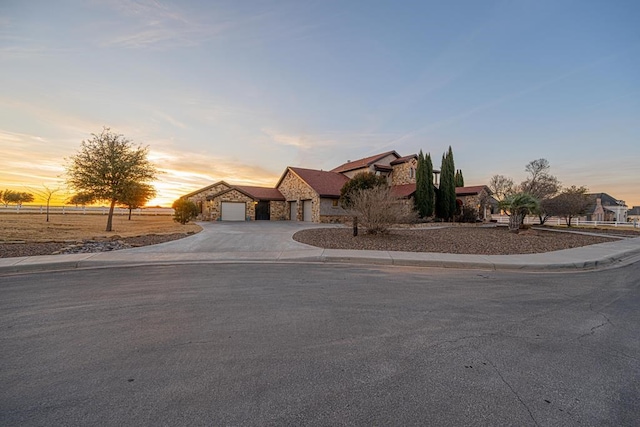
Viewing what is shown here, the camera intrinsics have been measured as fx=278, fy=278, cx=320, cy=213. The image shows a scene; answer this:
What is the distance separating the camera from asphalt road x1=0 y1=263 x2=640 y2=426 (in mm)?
2271

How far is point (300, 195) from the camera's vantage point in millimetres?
30359

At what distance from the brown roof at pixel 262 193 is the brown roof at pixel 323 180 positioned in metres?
1.76

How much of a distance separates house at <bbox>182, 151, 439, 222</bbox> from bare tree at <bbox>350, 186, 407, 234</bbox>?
12852 mm

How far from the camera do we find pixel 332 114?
19922 mm

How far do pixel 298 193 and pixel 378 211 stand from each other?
1791 cm

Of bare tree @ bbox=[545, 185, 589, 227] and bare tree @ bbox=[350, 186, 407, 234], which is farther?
bare tree @ bbox=[545, 185, 589, 227]

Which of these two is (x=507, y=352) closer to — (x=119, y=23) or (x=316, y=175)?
(x=119, y=23)

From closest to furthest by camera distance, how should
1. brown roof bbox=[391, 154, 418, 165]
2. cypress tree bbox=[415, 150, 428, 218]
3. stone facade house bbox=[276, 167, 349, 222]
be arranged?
cypress tree bbox=[415, 150, 428, 218] → stone facade house bbox=[276, 167, 349, 222] → brown roof bbox=[391, 154, 418, 165]

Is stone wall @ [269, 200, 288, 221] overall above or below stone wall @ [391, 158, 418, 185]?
below

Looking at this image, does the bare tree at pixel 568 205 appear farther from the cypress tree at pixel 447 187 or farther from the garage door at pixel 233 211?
the garage door at pixel 233 211

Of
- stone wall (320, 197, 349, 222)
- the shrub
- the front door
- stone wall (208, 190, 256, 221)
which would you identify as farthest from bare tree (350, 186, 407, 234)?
the front door

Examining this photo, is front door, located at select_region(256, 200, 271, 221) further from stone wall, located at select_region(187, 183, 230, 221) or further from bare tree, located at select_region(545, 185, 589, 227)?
bare tree, located at select_region(545, 185, 589, 227)

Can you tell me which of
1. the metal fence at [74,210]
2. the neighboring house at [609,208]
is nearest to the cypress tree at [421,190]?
the metal fence at [74,210]

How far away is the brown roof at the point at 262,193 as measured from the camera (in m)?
31.9
